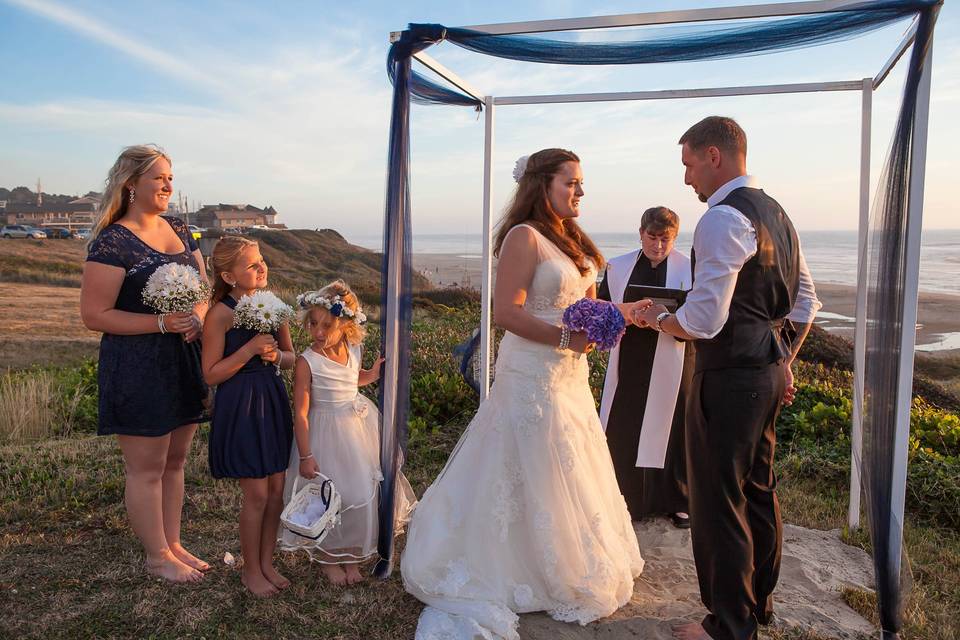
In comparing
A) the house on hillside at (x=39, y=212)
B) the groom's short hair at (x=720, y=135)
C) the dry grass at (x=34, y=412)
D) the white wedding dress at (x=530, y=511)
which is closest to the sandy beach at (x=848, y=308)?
the dry grass at (x=34, y=412)

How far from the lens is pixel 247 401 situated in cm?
362

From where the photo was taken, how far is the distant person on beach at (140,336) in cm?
360

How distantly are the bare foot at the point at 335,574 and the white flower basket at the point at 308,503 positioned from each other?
0.48 m

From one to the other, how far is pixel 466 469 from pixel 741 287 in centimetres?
169

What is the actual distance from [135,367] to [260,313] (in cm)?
84

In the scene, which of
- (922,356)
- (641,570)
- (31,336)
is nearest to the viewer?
(641,570)

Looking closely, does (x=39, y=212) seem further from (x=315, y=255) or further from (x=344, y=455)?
(x=344, y=455)

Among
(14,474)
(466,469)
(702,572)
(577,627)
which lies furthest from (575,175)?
(14,474)

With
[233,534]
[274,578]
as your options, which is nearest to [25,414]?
[233,534]

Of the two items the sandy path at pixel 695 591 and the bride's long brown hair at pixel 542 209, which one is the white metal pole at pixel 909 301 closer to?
the sandy path at pixel 695 591

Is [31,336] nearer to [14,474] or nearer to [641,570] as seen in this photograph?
[14,474]

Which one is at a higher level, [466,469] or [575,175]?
[575,175]

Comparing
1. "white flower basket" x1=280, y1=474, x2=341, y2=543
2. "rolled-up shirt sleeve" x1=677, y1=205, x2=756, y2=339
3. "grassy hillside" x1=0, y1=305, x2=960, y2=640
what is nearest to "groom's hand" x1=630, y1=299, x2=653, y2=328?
"rolled-up shirt sleeve" x1=677, y1=205, x2=756, y2=339

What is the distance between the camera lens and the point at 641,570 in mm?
4016
